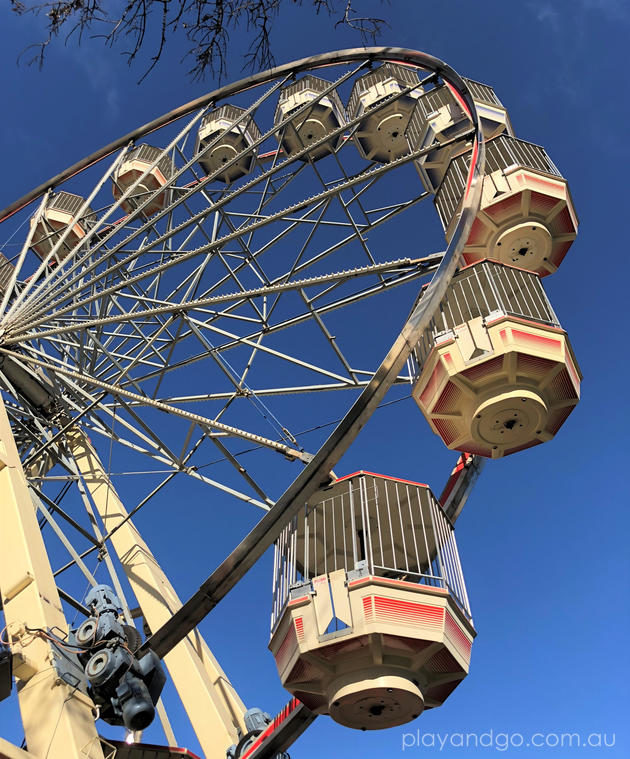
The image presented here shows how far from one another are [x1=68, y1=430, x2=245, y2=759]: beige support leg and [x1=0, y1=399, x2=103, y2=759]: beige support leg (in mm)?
2775

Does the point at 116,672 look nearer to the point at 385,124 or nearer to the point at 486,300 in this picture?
the point at 486,300

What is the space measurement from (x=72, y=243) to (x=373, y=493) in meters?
10.5

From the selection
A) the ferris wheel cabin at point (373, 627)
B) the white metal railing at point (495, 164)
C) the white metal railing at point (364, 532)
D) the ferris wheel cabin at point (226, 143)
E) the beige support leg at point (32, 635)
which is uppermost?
the ferris wheel cabin at point (226, 143)

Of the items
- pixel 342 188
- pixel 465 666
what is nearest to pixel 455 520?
pixel 465 666

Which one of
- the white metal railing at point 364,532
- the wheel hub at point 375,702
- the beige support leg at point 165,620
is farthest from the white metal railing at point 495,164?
the wheel hub at point 375,702

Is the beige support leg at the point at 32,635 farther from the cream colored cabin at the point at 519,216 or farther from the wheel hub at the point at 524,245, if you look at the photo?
the wheel hub at the point at 524,245

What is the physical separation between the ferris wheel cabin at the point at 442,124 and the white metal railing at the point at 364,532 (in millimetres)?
5941

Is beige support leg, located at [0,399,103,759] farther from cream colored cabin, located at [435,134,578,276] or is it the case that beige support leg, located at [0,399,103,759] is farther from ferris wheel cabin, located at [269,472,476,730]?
cream colored cabin, located at [435,134,578,276]

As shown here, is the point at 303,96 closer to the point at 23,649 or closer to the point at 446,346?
the point at 446,346

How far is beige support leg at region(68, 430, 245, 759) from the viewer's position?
8.19 m

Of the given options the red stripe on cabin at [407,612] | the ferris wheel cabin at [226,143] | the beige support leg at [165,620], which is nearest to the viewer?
the red stripe on cabin at [407,612]

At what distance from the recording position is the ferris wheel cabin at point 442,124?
12211 millimetres

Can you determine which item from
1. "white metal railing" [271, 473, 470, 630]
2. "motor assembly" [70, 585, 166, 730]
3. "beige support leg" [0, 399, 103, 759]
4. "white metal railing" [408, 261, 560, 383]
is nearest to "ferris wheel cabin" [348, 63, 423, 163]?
"white metal railing" [408, 261, 560, 383]

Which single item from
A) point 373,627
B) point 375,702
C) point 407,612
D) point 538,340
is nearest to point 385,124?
point 538,340
